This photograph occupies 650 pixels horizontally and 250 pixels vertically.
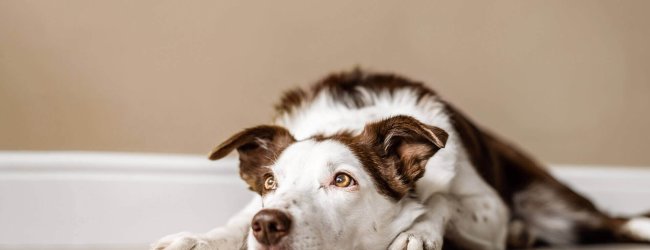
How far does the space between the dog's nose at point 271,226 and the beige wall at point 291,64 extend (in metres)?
1.38

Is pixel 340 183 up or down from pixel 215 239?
up

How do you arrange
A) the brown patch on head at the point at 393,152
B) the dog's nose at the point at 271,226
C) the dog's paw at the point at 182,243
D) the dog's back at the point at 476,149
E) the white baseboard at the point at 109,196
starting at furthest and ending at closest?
the white baseboard at the point at 109,196
the dog's back at the point at 476,149
the brown patch on head at the point at 393,152
the dog's paw at the point at 182,243
the dog's nose at the point at 271,226

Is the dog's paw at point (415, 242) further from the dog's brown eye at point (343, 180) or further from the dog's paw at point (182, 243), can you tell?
the dog's paw at point (182, 243)

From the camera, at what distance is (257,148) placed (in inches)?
82.1

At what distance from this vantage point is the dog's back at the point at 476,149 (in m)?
2.22

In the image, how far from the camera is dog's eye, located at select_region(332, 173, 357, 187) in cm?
178

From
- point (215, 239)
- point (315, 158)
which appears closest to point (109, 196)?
point (215, 239)

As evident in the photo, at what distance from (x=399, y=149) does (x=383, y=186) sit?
0.13 metres

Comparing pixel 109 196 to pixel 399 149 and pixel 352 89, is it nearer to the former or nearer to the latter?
pixel 352 89

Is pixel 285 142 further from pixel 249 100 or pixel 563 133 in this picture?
pixel 563 133

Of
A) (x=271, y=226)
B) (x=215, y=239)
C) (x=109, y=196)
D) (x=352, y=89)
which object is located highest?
(x=352, y=89)

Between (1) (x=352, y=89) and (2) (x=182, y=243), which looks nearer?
(2) (x=182, y=243)

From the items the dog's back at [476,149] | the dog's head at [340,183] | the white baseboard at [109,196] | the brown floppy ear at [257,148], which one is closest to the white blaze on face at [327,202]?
the dog's head at [340,183]

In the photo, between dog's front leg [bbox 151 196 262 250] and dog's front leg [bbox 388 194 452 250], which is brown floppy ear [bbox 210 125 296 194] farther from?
dog's front leg [bbox 388 194 452 250]
